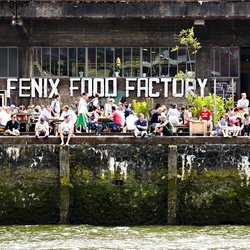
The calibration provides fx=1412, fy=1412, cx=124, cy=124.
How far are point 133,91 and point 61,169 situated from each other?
17891 mm

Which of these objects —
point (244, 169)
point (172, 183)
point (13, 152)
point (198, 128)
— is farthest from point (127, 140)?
point (244, 169)

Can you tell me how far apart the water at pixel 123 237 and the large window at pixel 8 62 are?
1874 centimetres

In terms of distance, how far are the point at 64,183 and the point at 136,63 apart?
1815 cm

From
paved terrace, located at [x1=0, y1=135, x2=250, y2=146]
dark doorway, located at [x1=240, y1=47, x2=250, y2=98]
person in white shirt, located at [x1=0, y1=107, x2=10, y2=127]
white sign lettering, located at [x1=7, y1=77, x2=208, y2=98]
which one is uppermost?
dark doorway, located at [x1=240, y1=47, x2=250, y2=98]

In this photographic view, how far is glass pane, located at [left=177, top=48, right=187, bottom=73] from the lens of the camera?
59.5m

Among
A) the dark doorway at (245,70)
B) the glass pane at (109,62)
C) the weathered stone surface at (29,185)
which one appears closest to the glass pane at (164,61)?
the glass pane at (109,62)

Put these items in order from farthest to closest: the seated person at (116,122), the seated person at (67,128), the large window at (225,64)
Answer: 1. the large window at (225,64)
2. the seated person at (116,122)
3. the seated person at (67,128)

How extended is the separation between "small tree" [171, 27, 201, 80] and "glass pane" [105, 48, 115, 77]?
9.13 feet

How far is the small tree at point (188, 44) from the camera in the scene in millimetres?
55688

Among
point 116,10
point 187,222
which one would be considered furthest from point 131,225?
point 116,10

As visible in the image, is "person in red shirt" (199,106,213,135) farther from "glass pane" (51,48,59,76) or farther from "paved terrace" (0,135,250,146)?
"glass pane" (51,48,59,76)

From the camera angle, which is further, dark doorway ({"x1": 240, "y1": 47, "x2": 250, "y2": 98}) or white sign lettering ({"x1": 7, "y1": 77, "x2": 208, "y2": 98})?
dark doorway ({"x1": 240, "y1": 47, "x2": 250, "y2": 98})

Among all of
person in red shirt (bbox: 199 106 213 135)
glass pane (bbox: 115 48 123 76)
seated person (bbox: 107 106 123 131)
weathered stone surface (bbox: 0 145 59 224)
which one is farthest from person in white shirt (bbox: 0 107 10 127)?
glass pane (bbox: 115 48 123 76)

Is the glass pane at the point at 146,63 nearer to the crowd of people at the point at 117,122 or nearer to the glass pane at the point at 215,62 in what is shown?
the glass pane at the point at 215,62
